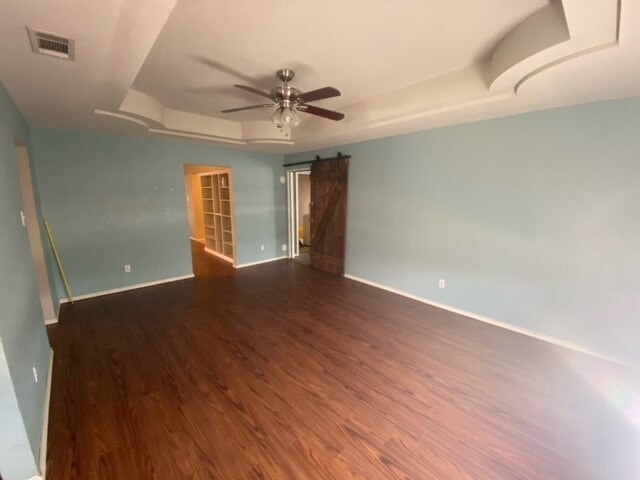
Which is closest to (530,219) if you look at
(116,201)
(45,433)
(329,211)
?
(329,211)

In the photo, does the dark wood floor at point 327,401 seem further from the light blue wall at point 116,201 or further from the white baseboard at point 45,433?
the light blue wall at point 116,201

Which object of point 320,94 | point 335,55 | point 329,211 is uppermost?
point 335,55

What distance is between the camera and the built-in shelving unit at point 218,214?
560 cm

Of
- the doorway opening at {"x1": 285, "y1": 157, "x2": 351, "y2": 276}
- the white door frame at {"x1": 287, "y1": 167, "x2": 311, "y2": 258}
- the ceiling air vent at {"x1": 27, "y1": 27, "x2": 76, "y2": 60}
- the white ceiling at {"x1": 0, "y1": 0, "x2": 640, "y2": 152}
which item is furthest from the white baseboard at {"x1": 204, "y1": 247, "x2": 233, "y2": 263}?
the ceiling air vent at {"x1": 27, "y1": 27, "x2": 76, "y2": 60}

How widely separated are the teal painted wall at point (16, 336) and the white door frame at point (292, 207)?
4.05 metres

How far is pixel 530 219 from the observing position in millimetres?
2723

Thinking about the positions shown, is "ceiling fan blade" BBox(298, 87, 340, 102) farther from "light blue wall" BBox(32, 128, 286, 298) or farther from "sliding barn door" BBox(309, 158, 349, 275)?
"light blue wall" BBox(32, 128, 286, 298)

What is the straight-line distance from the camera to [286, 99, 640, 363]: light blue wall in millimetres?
2295

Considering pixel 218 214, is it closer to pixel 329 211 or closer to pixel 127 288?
pixel 127 288

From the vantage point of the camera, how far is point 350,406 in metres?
1.87

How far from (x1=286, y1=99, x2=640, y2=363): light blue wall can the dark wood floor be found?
380 mm

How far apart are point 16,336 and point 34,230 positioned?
7.29 feet

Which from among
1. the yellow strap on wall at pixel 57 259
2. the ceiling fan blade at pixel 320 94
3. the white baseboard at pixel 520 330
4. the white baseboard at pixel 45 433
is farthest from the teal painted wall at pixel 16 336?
the white baseboard at pixel 520 330

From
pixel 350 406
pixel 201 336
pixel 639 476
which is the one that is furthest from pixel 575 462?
pixel 201 336
